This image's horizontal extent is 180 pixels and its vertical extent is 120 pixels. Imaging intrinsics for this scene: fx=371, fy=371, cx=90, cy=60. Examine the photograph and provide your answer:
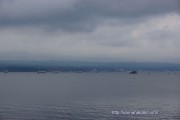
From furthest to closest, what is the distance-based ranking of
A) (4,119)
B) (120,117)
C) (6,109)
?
1. (6,109)
2. (120,117)
3. (4,119)

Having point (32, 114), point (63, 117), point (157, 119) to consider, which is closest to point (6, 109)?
point (32, 114)

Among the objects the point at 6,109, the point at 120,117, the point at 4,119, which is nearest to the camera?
the point at 4,119

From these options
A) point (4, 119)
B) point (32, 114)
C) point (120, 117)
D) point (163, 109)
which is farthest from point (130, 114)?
point (4, 119)

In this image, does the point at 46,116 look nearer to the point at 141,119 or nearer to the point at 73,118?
the point at 73,118

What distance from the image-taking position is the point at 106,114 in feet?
201

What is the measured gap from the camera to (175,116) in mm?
59562

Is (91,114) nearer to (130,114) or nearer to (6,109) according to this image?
(130,114)

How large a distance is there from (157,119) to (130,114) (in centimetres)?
669

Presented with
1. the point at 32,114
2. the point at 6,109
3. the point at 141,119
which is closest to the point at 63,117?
the point at 32,114

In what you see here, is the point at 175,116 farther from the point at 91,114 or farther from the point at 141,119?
the point at 91,114

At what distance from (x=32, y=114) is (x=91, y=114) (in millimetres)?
9644

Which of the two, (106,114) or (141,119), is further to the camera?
(106,114)

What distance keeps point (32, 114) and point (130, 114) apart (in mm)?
16348

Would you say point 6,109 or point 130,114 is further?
point 6,109
